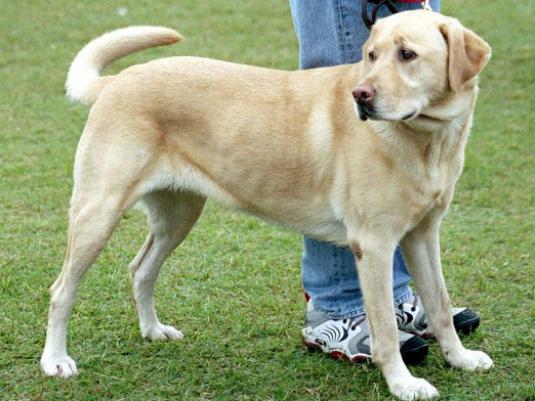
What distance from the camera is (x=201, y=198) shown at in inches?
162

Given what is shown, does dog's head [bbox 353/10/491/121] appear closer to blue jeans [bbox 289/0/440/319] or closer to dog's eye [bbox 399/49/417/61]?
dog's eye [bbox 399/49/417/61]

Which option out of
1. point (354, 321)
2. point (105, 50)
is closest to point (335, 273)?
point (354, 321)

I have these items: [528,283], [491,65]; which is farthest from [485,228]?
[491,65]

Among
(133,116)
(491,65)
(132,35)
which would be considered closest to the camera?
(133,116)

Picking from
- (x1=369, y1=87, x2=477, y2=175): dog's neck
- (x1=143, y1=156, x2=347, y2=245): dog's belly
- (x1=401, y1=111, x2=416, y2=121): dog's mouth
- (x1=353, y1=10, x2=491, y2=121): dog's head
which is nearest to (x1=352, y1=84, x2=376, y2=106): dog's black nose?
(x1=353, y1=10, x2=491, y2=121): dog's head

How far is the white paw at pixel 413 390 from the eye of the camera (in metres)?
3.51

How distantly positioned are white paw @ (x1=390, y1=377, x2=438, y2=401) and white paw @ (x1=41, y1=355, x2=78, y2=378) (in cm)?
127

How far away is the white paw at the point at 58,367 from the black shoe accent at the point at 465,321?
5.31ft

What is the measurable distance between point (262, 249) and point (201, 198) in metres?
1.14

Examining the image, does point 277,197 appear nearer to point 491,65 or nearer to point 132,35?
point 132,35

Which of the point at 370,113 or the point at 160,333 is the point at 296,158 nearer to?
the point at 370,113

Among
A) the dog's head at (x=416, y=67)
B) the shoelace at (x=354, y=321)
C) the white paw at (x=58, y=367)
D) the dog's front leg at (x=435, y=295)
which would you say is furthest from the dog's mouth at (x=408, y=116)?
the white paw at (x=58, y=367)

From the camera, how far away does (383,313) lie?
3.52 meters

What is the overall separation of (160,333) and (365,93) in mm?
1572
